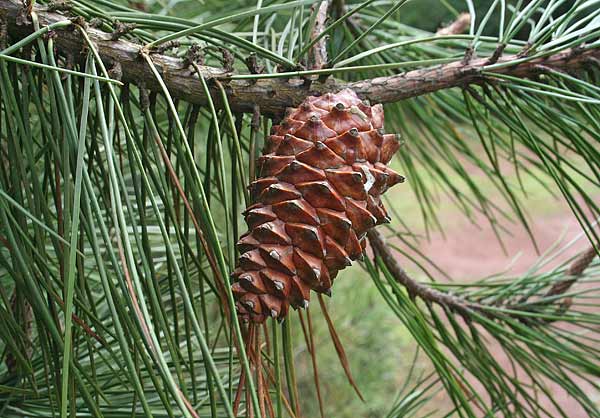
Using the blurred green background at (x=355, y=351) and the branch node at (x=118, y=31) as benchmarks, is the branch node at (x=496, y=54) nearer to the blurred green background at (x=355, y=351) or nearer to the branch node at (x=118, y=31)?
the branch node at (x=118, y=31)

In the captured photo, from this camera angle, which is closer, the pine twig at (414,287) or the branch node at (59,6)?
the branch node at (59,6)

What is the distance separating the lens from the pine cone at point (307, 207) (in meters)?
0.19

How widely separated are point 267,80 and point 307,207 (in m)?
0.05

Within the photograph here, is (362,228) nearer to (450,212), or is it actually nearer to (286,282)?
(286,282)

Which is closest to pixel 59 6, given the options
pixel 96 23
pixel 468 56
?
pixel 96 23

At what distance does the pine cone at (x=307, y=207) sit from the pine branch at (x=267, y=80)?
19 millimetres

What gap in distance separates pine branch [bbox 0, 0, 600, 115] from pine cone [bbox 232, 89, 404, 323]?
0.06 ft

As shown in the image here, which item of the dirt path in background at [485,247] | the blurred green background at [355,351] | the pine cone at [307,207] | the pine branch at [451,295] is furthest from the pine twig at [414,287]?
the dirt path in background at [485,247]

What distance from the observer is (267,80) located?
0.73 feet

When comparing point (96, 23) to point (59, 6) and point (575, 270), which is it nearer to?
point (59, 6)

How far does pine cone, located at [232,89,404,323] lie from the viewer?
189mm

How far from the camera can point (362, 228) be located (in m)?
0.20

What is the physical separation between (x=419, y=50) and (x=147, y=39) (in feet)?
0.75

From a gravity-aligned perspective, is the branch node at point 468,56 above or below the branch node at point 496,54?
above
